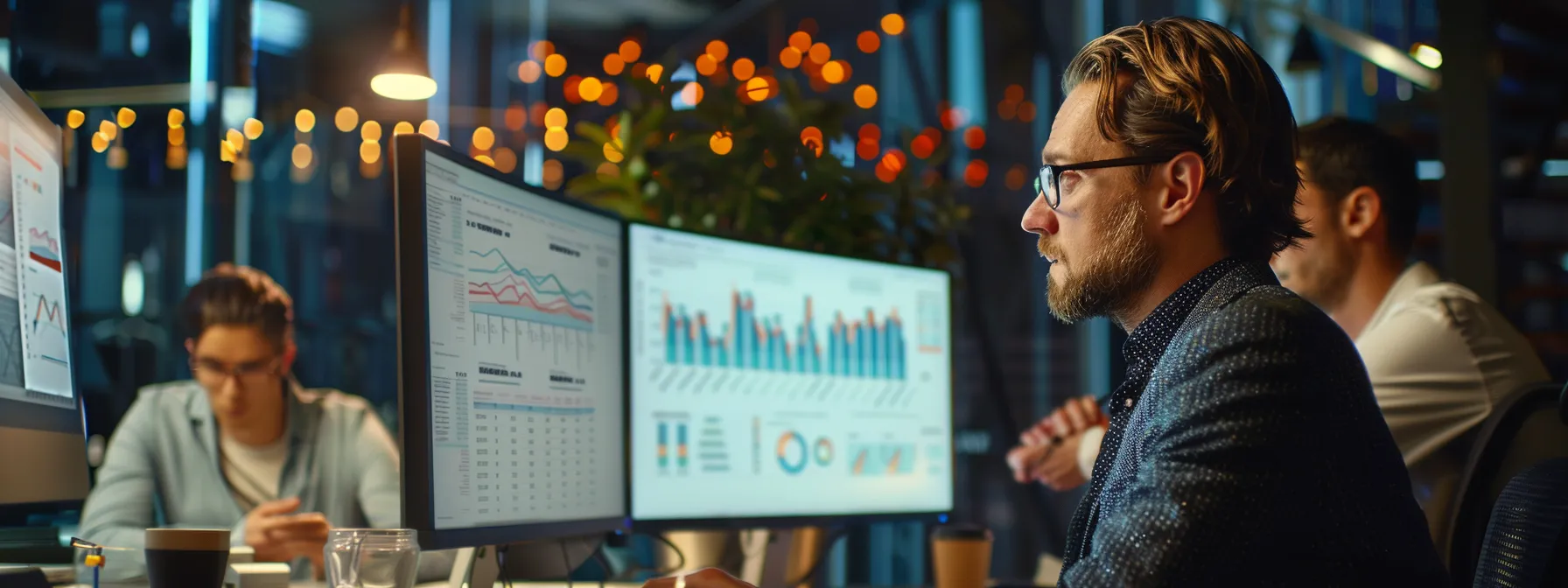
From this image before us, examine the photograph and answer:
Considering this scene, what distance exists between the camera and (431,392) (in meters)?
1.23

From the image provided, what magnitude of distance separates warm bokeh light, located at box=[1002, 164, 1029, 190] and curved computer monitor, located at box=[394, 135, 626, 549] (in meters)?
3.51

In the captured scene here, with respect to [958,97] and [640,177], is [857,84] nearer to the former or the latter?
[958,97]

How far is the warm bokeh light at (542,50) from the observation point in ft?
17.3

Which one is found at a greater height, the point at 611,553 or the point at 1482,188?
the point at 1482,188

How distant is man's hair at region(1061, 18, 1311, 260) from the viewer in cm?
122

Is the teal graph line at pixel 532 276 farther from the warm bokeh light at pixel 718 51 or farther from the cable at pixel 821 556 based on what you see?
the warm bokeh light at pixel 718 51

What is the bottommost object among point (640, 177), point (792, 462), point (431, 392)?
point (792, 462)

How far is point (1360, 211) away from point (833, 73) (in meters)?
3.11

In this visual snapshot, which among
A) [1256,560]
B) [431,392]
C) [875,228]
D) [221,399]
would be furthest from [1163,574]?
[221,399]

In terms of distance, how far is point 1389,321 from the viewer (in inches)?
84.0

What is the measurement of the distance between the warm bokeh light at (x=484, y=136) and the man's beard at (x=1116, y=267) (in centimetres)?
422

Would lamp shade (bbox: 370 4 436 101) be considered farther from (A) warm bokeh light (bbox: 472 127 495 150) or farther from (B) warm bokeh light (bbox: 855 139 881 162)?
(B) warm bokeh light (bbox: 855 139 881 162)

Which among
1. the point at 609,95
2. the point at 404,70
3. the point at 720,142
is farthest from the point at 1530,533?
the point at 609,95

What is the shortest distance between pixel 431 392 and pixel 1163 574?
712 millimetres
